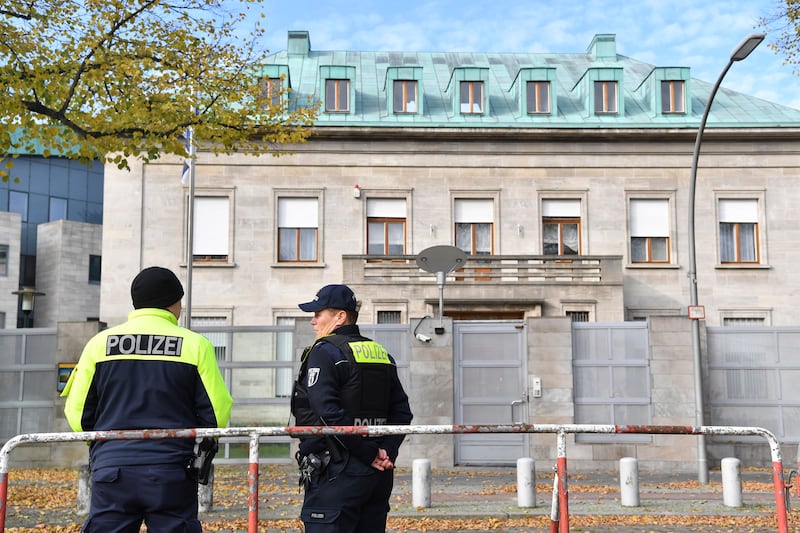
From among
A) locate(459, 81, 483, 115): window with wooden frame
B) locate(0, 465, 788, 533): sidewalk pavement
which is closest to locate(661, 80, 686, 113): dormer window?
locate(459, 81, 483, 115): window with wooden frame

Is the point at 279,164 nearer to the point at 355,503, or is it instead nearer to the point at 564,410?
the point at 564,410

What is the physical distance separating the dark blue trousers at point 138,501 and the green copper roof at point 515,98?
77.4 feet

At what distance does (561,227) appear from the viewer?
91.7 ft

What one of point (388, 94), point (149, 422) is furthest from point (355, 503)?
point (388, 94)

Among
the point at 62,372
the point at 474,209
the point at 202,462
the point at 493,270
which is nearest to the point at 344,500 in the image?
the point at 202,462

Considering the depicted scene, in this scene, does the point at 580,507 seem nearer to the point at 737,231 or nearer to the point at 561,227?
the point at 561,227

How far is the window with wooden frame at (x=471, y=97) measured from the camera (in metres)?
29.3

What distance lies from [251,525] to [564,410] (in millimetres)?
12033

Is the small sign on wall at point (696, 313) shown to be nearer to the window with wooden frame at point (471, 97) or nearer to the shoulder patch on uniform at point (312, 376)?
the shoulder patch on uniform at point (312, 376)

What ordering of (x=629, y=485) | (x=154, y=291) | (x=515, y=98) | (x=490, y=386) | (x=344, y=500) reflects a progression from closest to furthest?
1. (x=154, y=291)
2. (x=344, y=500)
3. (x=629, y=485)
4. (x=490, y=386)
5. (x=515, y=98)

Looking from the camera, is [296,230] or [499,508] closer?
[499,508]

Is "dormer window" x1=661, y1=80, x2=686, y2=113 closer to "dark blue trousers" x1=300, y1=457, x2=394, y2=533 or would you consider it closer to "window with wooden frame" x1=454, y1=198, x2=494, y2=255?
"window with wooden frame" x1=454, y1=198, x2=494, y2=255

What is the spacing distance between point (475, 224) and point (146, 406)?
917 inches

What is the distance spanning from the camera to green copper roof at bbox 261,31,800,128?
94.2ft
